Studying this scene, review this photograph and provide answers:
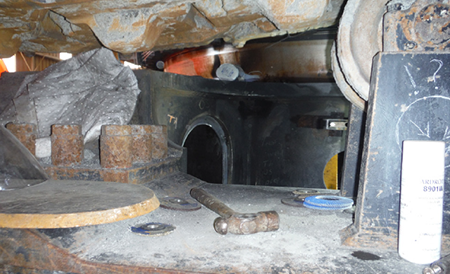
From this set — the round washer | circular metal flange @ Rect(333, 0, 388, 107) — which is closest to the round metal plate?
the round washer

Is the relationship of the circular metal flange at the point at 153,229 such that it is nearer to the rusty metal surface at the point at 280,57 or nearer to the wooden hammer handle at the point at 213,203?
the wooden hammer handle at the point at 213,203

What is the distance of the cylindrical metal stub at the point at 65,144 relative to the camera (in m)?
2.39

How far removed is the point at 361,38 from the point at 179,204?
147 cm

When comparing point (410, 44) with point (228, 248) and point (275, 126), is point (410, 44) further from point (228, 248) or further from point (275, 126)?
point (275, 126)

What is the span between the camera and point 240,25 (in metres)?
3.20

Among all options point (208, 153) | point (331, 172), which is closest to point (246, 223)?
point (208, 153)

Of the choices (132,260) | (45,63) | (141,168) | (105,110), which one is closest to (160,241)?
(132,260)

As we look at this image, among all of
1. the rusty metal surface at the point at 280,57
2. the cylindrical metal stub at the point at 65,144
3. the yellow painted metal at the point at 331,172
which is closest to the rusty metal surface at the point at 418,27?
the cylindrical metal stub at the point at 65,144

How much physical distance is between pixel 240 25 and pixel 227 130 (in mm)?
1876

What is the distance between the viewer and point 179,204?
2061 millimetres

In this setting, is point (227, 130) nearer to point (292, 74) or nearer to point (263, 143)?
point (263, 143)

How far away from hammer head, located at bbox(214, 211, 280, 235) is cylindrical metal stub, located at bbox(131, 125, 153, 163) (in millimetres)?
1225

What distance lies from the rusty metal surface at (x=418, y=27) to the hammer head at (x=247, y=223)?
1.03 metres

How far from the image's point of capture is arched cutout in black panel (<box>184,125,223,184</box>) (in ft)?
15.3
